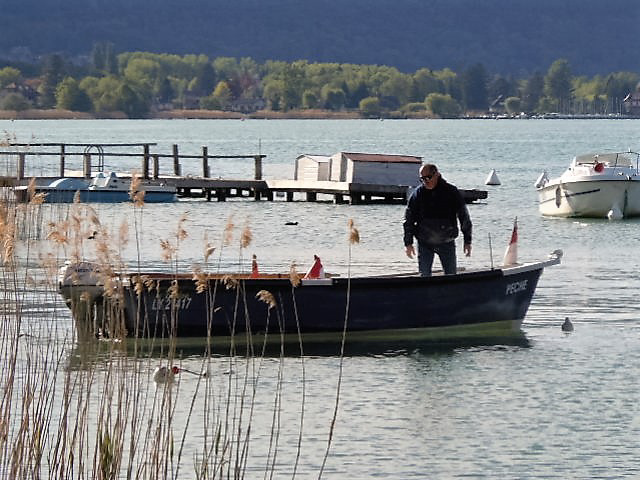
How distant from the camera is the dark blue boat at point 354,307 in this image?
18.9 meters

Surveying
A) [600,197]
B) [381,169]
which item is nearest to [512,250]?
[600,197]

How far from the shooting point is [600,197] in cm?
4297

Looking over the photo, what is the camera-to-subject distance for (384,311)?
65.3ft

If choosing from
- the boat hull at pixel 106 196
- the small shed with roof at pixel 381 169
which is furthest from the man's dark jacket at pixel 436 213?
the boat hull at pixel 106 196

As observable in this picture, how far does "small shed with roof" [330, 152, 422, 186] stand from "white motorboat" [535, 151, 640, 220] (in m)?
5.16

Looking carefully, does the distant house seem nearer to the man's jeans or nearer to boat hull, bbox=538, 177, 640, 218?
boat hull, bbox=538, 177, 640, 218

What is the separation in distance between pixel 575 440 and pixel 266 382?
4.00 m

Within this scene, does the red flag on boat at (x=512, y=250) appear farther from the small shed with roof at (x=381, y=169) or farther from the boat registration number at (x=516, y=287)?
the small shed with roof at (x=381, y=169)

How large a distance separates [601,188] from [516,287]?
22542 millimetres

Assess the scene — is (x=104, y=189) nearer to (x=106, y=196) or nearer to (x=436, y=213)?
(x=106, y=196)

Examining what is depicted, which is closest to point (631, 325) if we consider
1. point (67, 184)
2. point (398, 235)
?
point (398, 235)

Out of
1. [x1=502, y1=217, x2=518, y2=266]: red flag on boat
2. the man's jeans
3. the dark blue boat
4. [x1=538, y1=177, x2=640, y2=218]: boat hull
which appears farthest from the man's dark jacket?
[x1=538, y1=177, x2=640, y2=218]: boat hull

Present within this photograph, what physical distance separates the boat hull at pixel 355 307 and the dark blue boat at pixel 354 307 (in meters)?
0.01

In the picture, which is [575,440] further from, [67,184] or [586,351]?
[67,184]
